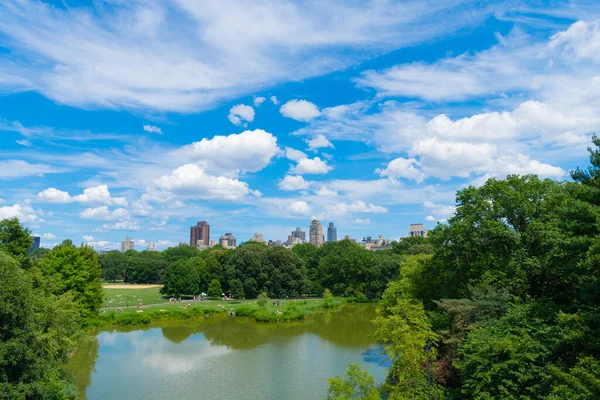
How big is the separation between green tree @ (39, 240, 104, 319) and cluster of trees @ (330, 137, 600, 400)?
87.0 feet

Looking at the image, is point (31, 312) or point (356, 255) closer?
point (31, 312)

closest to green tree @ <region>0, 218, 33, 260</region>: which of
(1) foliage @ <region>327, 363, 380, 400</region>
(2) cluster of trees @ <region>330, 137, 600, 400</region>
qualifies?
(1) foliage @ <region>327, 363, 380, 400</region>

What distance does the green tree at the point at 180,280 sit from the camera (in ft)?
199

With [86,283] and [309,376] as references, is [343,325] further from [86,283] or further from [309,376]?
[86,283]

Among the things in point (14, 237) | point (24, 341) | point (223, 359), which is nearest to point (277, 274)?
point (223, 359)

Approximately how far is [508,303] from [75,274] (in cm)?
3296

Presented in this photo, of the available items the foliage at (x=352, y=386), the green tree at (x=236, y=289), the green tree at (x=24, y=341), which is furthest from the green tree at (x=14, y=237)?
the green tree at (x=236, y=289)

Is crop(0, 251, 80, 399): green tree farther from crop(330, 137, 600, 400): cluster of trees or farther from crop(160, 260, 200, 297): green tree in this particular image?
crop(160, 260, 200, 297): green tree

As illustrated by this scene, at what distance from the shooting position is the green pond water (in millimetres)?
22078

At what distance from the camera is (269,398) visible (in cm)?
2058

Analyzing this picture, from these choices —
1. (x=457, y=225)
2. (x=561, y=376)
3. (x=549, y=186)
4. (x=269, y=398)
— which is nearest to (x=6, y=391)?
(x=269, y=398)

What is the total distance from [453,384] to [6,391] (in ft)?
55.7

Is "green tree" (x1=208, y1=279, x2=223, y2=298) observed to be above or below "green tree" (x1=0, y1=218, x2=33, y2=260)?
below

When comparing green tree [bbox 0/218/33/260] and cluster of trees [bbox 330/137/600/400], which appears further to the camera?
green tree [bbox 0/218/33/260]
